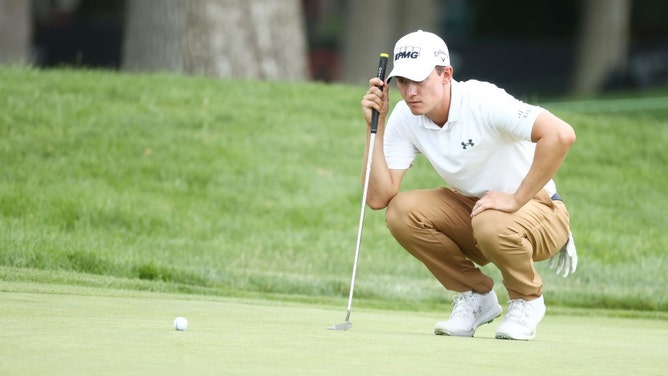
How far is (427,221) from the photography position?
6.14m

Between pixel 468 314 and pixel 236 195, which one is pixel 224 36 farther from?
pixel 468 314

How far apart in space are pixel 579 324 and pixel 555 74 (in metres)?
23.5

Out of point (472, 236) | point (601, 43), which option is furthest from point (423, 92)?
point (601, 43)

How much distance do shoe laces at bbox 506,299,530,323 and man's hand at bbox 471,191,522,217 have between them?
438mm

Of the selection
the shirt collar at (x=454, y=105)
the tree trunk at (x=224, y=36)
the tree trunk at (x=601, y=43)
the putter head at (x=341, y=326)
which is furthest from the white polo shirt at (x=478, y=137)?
the tree trunk at (x=601, y=43)

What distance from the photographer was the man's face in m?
5.76

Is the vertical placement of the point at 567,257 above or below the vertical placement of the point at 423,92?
below

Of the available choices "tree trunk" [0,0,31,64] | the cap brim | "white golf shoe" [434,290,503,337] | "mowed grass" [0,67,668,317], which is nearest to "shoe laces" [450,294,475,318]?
"white golf shoe" [434,290,503,337]

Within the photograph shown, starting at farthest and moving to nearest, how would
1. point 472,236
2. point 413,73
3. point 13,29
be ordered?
point 13,29, point 472,236, point 413,73

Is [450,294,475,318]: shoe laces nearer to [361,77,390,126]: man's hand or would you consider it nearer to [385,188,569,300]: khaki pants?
[385,188,569,300]: khaki pants

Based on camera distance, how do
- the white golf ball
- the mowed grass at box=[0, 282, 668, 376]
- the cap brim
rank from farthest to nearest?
the cap brim, the white golf ball, the mowed grass at box=[0, 282, 668, 376]

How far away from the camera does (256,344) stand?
15.1 feet

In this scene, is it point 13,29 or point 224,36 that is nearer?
point 224,36

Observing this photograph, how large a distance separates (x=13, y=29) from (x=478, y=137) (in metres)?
12.8
